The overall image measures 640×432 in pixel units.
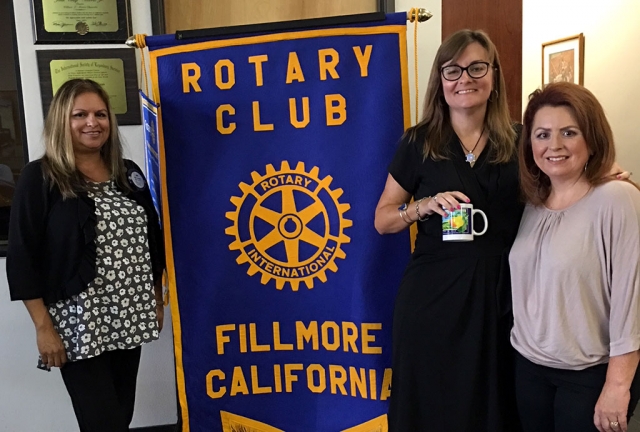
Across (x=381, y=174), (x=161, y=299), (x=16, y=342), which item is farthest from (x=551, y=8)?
(x=16, y=342)

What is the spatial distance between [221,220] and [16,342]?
110 centimetres

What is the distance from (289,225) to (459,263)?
602mm

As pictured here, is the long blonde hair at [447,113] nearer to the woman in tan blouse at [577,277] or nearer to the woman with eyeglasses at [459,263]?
the woman with eyeglasses at [459,263]

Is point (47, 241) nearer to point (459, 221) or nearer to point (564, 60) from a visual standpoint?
point (459, 221)

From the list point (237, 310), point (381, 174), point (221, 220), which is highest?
point (381, 174)

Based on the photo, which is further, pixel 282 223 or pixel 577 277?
pixel 282 223

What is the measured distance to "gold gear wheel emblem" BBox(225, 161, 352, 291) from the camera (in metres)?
1.84

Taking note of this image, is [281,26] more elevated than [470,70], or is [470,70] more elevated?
[281,26]

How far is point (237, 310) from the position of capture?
1.90 meters

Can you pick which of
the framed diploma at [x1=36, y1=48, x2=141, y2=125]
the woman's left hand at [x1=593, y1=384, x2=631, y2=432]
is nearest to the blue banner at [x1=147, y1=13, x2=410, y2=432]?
the framed diploma at [x1=36, y1=48, x2=141, y2=125]

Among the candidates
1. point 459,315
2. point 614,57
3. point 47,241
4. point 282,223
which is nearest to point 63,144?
point 47,241

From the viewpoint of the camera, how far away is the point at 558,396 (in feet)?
4.23

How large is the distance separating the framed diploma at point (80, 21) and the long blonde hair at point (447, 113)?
4.08 feet

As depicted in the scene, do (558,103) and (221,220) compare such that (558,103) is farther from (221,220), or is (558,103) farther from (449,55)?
(221,220)
